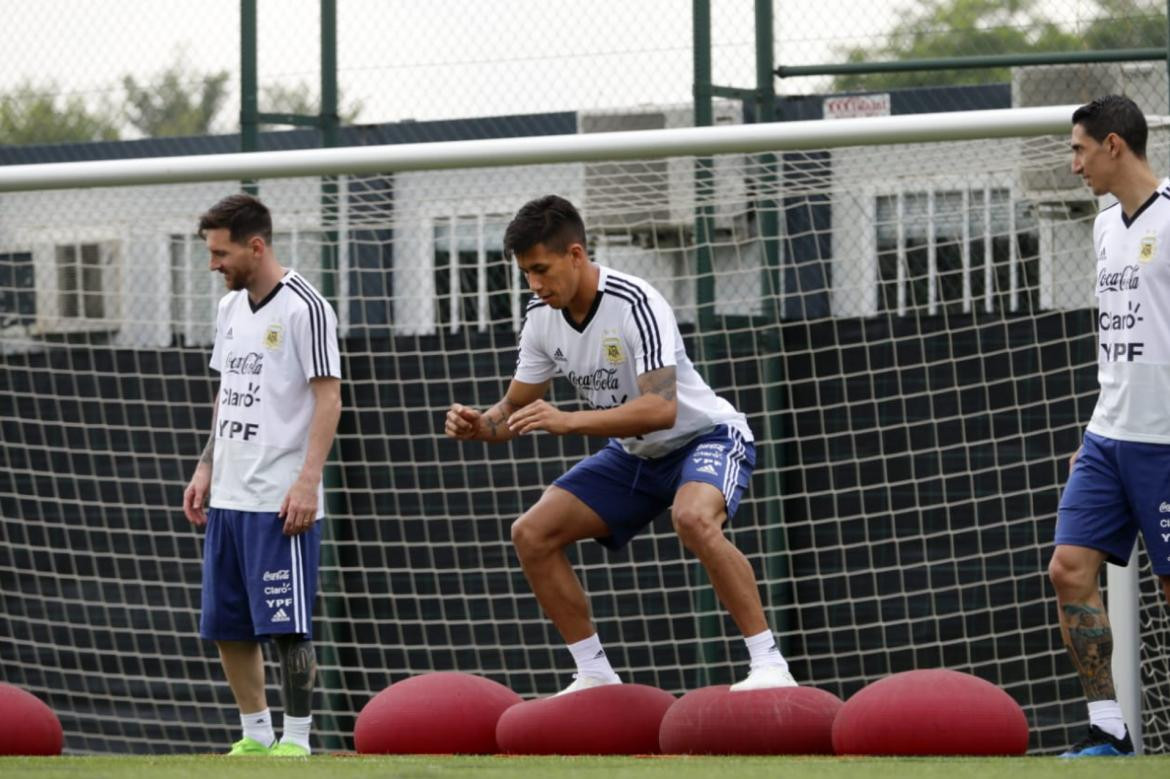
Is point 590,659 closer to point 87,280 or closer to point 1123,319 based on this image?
point 1123,319

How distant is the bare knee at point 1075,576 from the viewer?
5.46m

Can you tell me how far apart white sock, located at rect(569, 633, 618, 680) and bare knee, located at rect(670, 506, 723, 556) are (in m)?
0.62

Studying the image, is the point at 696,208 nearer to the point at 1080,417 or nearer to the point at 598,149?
the point at 598,149

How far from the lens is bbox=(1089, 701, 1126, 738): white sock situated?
18.0ft

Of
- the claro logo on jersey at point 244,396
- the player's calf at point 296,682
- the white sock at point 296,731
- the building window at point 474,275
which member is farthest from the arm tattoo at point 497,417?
the building window at point 474,275

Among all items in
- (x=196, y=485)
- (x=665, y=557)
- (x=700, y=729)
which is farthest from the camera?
(x=665, y=557)

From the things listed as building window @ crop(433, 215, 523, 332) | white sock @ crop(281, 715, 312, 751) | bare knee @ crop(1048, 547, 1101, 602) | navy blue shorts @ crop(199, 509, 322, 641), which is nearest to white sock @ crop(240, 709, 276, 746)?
white sock @ crop(281, 715, 312, 751)

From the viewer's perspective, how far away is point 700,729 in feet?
18.7

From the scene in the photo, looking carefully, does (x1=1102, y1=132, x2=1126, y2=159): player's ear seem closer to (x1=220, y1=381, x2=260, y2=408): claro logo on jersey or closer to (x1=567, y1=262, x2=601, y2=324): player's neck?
(x1=567, y1=262, x2=601, y2=324): player's neck

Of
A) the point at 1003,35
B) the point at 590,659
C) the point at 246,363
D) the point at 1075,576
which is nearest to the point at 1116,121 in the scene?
the point at 1075,576

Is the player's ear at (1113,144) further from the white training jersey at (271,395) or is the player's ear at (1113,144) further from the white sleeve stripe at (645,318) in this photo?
the white training jersey at (271,395)

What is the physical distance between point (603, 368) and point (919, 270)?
2.69m

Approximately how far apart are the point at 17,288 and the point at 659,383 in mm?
4953

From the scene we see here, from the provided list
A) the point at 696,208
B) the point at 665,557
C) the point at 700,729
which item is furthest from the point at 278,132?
the point at 700,729
